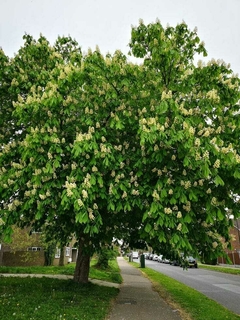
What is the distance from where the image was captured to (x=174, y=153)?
7.86 meters

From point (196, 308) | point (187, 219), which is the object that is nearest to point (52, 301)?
point (196, 308)

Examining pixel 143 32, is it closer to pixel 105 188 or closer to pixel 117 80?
pixel 117 80

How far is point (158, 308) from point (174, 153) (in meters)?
6.49

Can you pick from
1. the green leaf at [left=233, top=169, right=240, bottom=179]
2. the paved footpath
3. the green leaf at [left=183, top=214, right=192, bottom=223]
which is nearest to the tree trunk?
the paved footpath

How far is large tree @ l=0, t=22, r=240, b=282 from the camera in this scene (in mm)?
6980

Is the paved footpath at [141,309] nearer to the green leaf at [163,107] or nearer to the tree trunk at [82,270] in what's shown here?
the tree trunk at [82,270]

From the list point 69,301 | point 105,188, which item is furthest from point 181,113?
point 69,301

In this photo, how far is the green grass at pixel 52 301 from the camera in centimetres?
832

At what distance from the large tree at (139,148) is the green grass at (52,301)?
2382mm

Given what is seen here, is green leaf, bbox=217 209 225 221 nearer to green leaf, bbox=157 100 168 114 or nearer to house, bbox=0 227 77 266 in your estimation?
green leaf, bbox=157 100 168 114

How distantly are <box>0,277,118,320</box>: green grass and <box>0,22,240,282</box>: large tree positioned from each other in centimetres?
238

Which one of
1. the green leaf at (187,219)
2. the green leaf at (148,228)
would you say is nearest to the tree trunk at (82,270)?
the green leaf at (148,228)

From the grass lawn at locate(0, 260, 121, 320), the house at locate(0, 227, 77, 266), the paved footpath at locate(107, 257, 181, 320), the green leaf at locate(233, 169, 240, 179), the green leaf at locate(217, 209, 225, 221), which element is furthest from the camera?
the house at locate(0, 227, 77, 266)

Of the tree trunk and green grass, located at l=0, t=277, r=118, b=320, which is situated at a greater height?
the tree trunk
